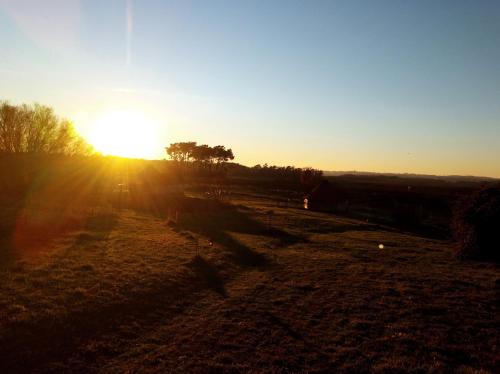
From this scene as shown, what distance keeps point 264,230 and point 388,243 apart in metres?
10.2

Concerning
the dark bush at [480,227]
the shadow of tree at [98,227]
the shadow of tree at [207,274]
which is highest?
the dark bush at [480,227]

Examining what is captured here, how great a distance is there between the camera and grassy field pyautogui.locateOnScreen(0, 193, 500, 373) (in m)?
10.6

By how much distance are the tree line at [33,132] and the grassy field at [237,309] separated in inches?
1879

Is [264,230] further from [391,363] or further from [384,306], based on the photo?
[391,363]

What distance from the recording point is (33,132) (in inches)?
2576

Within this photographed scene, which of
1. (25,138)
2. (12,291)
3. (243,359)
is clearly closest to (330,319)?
(243,359)

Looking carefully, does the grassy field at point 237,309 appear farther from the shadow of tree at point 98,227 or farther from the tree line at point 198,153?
the tree line at point 198,153

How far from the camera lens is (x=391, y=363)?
10.6 meters

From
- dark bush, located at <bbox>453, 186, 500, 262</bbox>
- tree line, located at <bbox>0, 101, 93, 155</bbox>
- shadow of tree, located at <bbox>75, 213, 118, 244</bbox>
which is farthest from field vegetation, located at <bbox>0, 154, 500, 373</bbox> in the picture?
tree line, located at <bbox>0, 101, 93, 155</bbox>

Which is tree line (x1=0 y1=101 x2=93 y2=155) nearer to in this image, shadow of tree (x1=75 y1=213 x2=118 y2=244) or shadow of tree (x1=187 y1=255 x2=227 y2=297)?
shadow of tree (x1=75 y1=213 x2=118 y2=244)

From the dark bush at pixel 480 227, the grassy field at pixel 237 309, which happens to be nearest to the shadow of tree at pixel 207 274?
the grassy field at pixel 237 309

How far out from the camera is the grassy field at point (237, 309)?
10594mm

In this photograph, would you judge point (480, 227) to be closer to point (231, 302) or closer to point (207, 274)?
point (207, 274)

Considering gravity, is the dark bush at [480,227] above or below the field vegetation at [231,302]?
above
